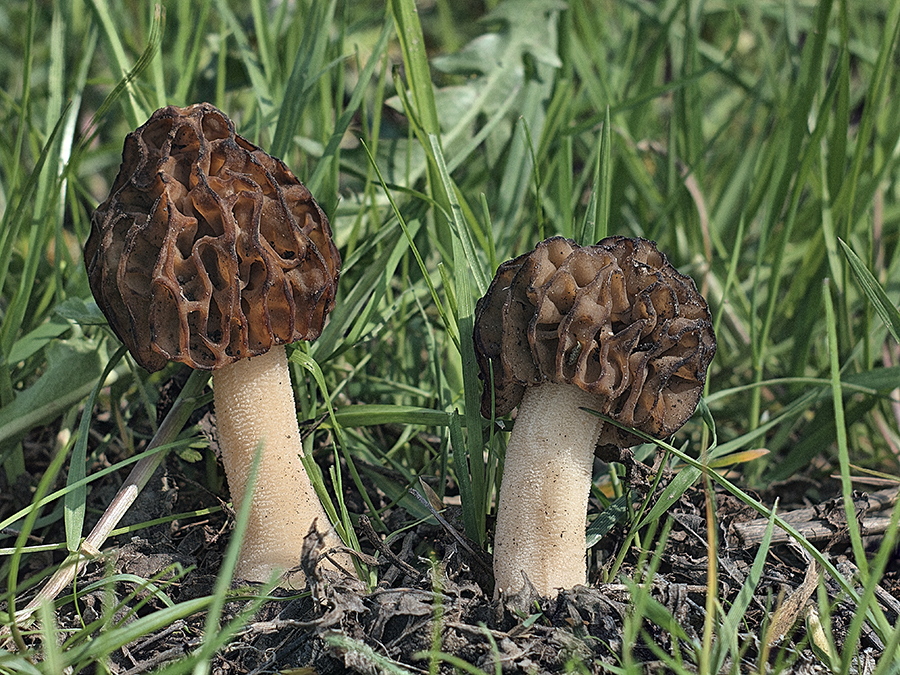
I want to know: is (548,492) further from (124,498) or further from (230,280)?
(124,498)

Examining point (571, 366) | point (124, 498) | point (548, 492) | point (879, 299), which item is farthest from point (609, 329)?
point (124, 498)

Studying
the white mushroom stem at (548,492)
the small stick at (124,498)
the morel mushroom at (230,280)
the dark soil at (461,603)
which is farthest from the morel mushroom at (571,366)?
the small stick at (124,498)

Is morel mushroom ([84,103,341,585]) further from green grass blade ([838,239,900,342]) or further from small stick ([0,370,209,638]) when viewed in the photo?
green grass blade ([838,239,900,342])

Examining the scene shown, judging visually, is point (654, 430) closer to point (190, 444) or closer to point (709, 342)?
point (709, 342)

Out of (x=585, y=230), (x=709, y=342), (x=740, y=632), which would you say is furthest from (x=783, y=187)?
(x=740, y=632)

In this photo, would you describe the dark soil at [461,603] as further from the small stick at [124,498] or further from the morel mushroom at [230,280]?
the morel mushroom at [230,280]

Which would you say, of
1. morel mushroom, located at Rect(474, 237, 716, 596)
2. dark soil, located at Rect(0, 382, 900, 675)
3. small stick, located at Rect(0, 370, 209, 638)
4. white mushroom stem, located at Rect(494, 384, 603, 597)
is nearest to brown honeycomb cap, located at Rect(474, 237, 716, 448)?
morel mushroom, located at Rect(474, 237, 716, 596)
